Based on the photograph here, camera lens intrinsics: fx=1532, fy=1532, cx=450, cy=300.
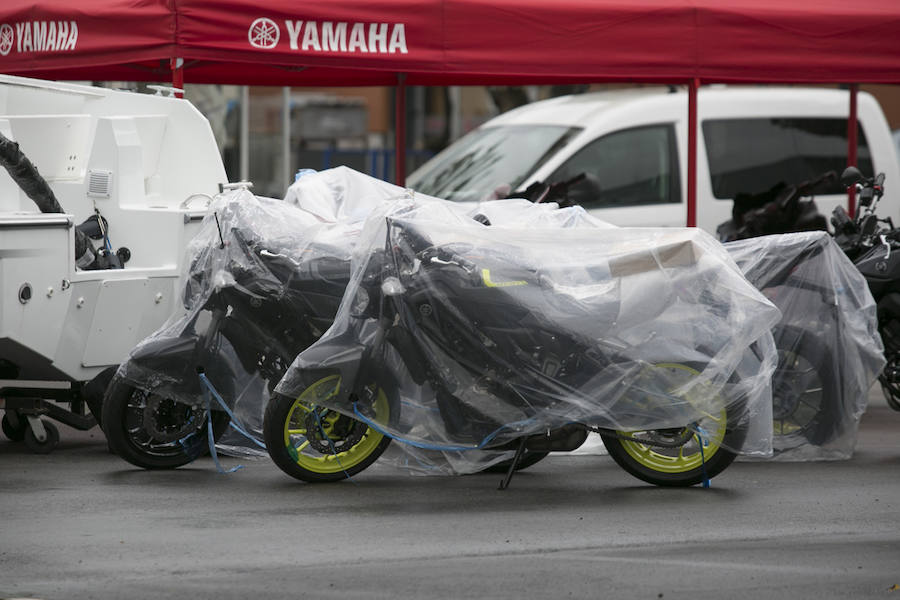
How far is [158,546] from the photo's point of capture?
566cm

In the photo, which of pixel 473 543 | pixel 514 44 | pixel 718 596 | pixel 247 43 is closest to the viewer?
pixel 718 596

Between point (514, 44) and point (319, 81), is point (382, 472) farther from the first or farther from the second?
point (319, 81)

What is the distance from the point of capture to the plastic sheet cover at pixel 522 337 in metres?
6.55

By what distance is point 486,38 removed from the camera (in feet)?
30.3

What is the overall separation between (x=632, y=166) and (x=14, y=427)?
5.18 metres

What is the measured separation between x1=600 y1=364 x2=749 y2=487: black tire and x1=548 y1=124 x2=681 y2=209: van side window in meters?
4.40

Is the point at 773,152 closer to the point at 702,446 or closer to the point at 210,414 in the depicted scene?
the point at 702,446

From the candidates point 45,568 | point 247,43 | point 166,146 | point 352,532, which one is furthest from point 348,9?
point 45,568

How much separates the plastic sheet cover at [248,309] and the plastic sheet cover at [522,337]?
1.19 feet

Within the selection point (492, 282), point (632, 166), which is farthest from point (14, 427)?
point (632, 166)

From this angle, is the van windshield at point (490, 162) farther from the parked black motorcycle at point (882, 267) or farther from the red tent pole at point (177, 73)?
Result: the parked black motorcycle at point (882, 267)

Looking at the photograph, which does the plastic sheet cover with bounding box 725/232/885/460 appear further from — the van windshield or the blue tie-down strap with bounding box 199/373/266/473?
the van windshield

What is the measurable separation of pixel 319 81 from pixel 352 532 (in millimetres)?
6547

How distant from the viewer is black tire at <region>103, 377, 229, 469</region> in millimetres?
7043
